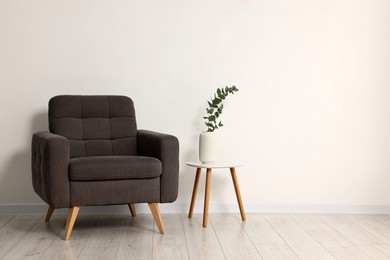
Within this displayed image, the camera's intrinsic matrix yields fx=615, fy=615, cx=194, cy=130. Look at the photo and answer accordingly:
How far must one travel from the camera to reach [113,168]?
3680 millimetres

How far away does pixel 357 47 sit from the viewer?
4.70m

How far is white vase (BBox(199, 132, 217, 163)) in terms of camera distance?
429 cm

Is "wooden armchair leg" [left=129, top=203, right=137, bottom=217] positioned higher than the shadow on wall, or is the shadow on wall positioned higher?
the shadow on wall

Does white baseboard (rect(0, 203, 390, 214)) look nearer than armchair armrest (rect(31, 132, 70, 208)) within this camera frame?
No

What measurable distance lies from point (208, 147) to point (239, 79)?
2.19ft

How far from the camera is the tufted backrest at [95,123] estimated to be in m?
4.23

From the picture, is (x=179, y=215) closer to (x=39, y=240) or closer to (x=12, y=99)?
(x=39, y=240)

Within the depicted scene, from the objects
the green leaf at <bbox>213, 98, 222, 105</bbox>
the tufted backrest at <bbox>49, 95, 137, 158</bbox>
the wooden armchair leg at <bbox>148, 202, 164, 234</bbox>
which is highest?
the green leaf at <bbox>213, 98, 222, 105</bbox>

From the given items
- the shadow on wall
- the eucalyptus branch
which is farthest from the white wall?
the eucalyptus branch

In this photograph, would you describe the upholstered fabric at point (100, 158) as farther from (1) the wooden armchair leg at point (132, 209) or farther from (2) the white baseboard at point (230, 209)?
(2) the white baseboard at point (230, 209)

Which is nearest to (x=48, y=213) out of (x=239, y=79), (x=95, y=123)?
(x=95, y=123)

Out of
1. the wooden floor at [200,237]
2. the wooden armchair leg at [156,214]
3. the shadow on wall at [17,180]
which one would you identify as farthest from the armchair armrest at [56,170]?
the shadow on wall at [17,180]

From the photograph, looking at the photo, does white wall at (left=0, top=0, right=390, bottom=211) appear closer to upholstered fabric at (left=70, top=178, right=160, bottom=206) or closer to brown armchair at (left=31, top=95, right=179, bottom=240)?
brown armchair at (left=31, top=95, right=179, bottom=240)

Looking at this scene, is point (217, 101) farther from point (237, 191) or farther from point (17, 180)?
point (17, 180)
